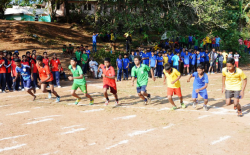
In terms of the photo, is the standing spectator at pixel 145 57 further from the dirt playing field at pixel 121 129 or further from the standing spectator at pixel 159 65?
the dirt playing field at pixel 121 129

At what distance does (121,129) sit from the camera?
689 centimetres

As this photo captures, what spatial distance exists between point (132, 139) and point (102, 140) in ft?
2.22

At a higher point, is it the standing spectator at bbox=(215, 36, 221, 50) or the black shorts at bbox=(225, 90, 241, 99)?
the standing spectator at bbox=(215, 36, 221, 50)

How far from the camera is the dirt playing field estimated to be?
564 cm

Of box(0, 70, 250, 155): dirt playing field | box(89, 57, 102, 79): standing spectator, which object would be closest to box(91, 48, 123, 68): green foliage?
box(89, 57, 102, 79): standing spectator

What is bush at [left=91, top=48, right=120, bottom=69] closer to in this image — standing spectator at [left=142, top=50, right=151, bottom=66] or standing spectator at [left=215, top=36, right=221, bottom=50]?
standing spectator at [left=142, top=50, right=151, bottom=66]

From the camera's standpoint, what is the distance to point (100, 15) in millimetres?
20609

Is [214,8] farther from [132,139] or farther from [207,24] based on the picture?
[132,139]

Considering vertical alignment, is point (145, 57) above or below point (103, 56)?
below

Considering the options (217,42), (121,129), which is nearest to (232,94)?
(121,129)

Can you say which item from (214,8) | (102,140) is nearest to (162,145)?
(102,140)

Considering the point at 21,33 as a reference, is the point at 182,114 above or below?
below

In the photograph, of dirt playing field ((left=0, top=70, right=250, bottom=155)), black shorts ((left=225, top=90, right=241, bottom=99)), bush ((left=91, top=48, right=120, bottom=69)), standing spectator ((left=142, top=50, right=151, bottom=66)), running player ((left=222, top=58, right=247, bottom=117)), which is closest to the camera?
dirt playing field ((left=0, top=70, right=250, bottom=155))

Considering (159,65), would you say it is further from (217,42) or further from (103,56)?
(217,42)
